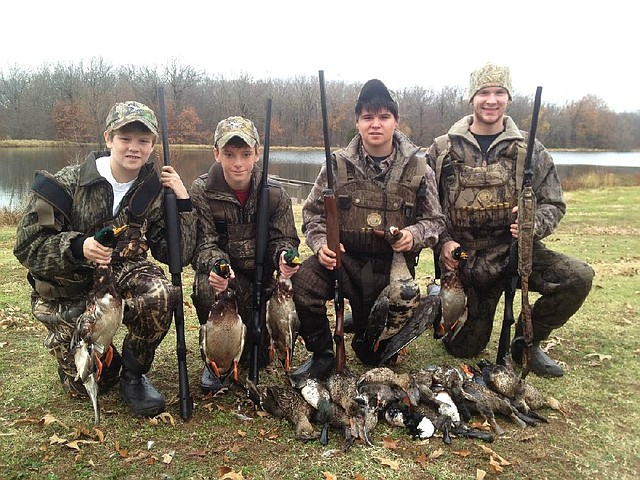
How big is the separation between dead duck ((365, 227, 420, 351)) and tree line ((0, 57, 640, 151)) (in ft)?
111

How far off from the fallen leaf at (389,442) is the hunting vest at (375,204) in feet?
6.30

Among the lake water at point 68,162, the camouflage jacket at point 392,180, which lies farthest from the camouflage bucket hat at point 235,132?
the lake water at point 68,162

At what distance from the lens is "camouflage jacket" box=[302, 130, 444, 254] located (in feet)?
17.4

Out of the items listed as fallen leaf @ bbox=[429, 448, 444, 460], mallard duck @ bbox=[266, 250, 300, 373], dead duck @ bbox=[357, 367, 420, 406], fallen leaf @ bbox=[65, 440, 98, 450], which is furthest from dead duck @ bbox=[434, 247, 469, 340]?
fallen leaf @ bbox=[65, 440, 98, 450]

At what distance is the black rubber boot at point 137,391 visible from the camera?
4398 mm

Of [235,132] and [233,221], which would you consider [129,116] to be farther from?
[233,221]

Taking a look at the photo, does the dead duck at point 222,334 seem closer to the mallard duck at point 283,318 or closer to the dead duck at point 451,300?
the mallard duck at point 283,318

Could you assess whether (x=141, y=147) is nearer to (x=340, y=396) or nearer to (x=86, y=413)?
(x=86, y=413)

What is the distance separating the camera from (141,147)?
4.61 meters

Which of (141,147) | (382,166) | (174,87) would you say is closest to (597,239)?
(382,166)

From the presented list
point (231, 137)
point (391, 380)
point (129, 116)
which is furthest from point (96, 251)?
point (391, 380)

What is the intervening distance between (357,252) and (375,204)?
1.76ft

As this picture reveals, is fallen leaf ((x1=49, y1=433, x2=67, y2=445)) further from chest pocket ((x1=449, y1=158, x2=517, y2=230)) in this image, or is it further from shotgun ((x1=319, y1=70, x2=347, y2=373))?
chest pocket ((x1=449, y1=158, x2=517, y2=230))

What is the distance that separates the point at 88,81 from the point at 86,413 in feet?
222
